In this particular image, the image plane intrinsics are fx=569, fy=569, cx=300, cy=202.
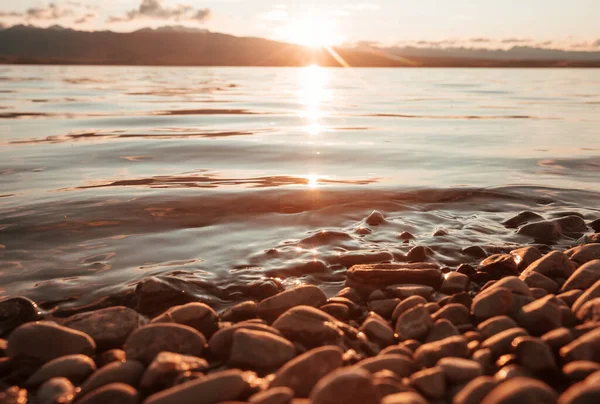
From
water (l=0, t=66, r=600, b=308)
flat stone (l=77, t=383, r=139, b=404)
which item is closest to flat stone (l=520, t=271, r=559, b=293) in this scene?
water (l=0, t=66, r=600, b=308)

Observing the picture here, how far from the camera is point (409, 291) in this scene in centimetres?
432

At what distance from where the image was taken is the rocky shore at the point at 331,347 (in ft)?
8.90

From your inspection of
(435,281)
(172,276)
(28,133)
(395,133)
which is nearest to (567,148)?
(395,133)

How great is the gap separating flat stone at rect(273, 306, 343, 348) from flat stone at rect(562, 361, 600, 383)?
1.31 meters

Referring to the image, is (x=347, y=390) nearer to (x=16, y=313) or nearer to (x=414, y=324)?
(x=414, y=324)

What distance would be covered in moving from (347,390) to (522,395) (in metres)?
0.75

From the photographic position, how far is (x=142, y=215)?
699 centimetres

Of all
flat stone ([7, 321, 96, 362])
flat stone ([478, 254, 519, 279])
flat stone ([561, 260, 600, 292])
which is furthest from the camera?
flat stone ([478, 254, 519, 279])

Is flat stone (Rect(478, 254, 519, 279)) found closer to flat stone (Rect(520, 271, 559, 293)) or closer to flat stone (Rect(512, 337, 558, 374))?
flat stone (Rect(520, 271, 559, 293))

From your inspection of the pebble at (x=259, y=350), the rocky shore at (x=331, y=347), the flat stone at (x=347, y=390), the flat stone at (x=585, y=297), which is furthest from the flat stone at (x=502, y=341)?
the pebble at (x=259, y=350)

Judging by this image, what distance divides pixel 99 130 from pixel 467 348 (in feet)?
46.0

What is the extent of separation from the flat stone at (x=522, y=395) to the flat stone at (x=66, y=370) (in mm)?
2119

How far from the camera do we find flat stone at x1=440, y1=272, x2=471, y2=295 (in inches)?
176

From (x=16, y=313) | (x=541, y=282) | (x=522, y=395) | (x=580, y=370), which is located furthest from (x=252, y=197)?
(x=522, y=395)
